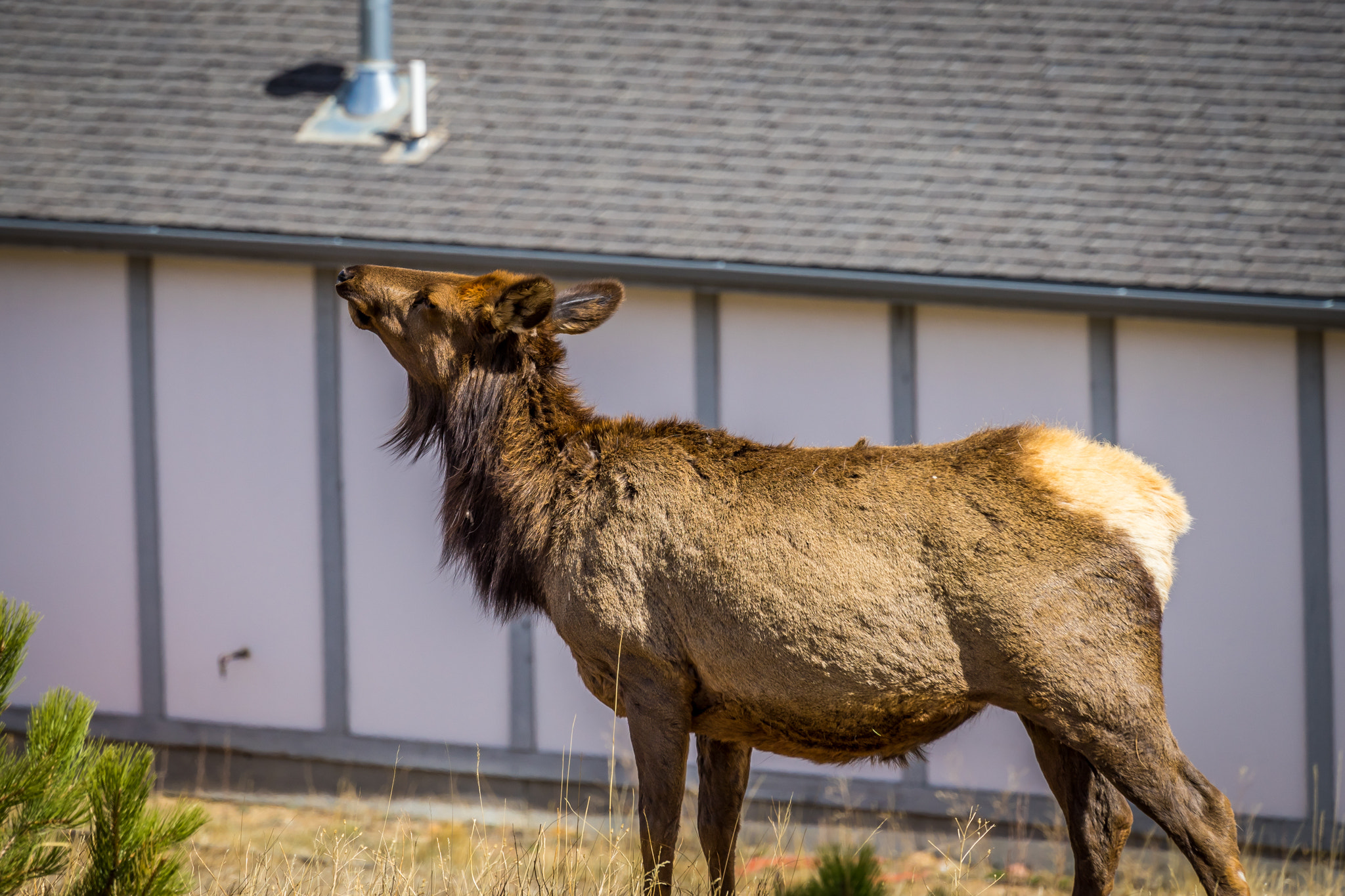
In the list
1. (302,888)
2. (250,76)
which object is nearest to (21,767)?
(302,888)

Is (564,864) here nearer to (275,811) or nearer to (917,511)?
(917,511)

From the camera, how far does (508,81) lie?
7.49 m

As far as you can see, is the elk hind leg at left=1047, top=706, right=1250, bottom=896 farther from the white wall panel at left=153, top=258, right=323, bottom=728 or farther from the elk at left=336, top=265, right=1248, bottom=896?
the white wall panel at left=153, top=258, right=323, bottom=728

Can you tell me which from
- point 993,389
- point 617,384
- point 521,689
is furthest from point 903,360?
point 521,689

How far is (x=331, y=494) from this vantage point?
7027 mm

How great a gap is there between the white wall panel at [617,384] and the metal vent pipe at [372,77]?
2123 millimetres

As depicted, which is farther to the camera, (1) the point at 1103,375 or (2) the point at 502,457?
(1) the point at 1103,375

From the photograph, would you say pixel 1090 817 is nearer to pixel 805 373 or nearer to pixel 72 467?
pixel 805 373

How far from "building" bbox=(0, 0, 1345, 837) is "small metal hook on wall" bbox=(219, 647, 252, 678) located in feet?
0.19

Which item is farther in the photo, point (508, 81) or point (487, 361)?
Result: point (508, 81)

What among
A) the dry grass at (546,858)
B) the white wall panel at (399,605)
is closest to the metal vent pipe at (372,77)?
the white wall panel at (399,605)

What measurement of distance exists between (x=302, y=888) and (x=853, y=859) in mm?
2407

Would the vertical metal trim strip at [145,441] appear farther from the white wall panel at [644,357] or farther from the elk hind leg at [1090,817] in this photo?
the elk hind leg at [1090,817]

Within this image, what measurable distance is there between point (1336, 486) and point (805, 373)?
276cm
